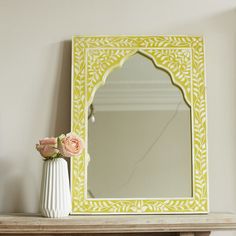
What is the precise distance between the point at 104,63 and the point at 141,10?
276 millimetres

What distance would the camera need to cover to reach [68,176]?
5.94 feet

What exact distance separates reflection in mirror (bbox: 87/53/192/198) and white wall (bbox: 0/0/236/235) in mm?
133

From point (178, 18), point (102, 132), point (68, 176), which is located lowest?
point (68, 176)

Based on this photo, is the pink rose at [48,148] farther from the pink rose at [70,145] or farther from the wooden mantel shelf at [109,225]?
the wooden mantel shelf at [109,225]

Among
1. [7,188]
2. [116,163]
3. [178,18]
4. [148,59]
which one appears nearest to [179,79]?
[148,59]

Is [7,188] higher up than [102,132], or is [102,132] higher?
[102,132]

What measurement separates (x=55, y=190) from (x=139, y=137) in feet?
1.23

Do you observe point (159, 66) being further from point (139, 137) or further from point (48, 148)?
point (48, 148)

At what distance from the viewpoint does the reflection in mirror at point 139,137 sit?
183cm

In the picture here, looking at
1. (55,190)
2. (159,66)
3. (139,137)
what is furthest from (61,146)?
(159,66)

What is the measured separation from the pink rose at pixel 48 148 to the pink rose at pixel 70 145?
22 mm

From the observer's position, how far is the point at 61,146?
1.72 metres

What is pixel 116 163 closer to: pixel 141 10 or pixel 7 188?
pixel 7 188

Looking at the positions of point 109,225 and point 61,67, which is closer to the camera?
point 109,225
